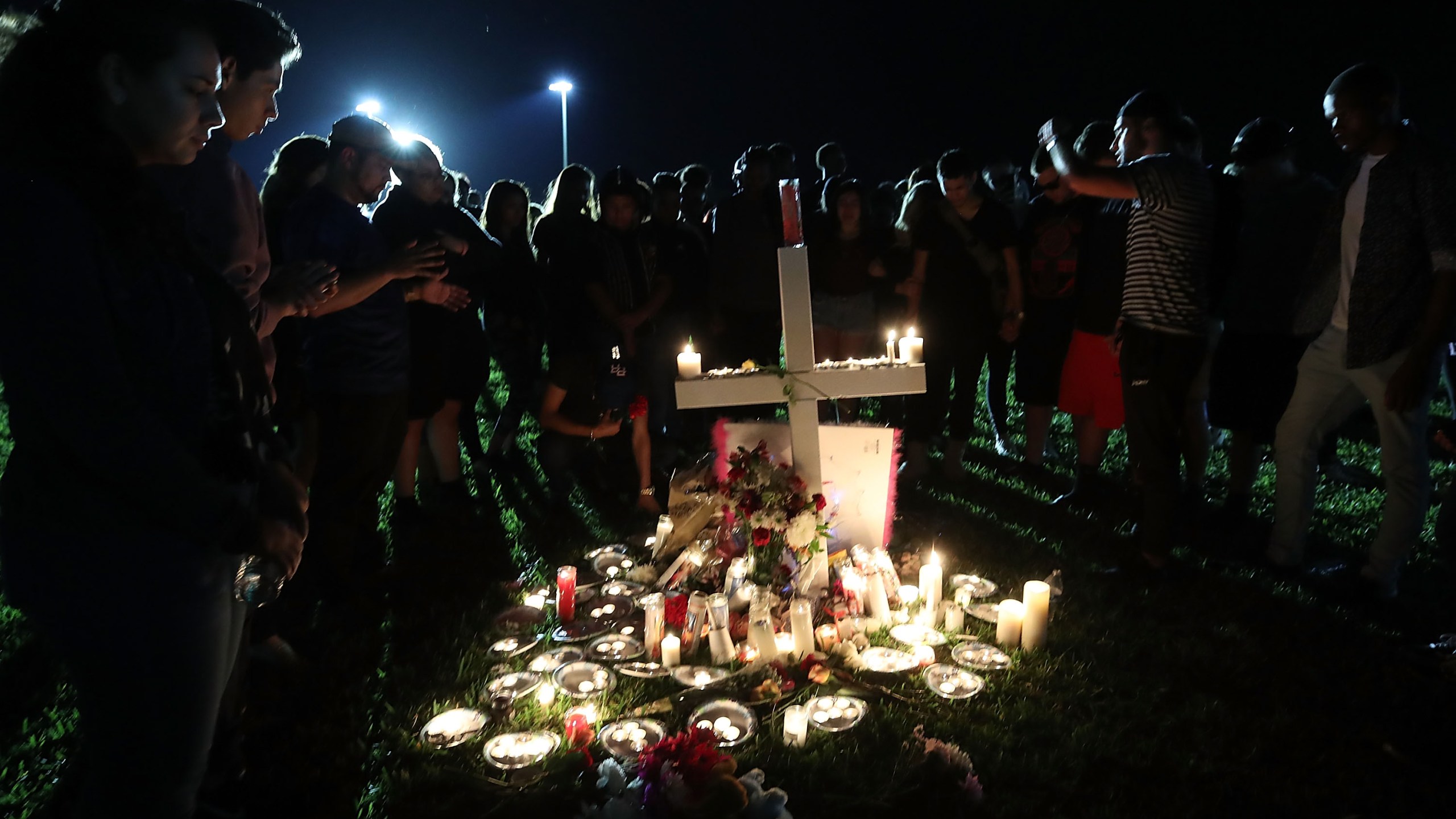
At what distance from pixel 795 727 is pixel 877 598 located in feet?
3.13

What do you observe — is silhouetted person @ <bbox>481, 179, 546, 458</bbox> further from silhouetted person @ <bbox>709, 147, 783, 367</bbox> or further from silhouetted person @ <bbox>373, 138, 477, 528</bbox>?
silhouetted person @ <bbox>709, 147, 783, 367</bbox>

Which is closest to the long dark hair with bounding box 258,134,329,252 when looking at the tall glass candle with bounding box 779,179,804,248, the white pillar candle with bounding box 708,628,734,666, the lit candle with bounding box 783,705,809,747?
the tall glass candle with bounding box 779,179,804,248

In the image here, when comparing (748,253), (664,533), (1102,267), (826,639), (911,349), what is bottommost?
(826,639)

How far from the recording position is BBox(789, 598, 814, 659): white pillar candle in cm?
321

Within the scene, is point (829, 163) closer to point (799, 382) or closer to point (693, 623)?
point (799, 382)

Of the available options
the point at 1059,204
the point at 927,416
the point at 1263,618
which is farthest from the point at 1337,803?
the point at 1059,204

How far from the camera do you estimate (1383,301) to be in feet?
11.0

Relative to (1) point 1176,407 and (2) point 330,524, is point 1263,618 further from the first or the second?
(2) point 330,524

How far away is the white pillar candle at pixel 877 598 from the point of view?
3510mm

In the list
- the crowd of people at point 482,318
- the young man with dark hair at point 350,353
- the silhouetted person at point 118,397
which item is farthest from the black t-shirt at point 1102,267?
the silhouetted person at point 118,397

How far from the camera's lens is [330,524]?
3.50 meters

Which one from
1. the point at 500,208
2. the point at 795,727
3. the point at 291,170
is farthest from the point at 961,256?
the point at 291,170

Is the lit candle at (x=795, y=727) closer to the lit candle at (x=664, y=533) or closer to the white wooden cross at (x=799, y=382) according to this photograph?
the white wooden cross at (x=799, y=382)

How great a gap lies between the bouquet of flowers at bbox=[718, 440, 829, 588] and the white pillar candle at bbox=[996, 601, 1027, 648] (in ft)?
2.52
